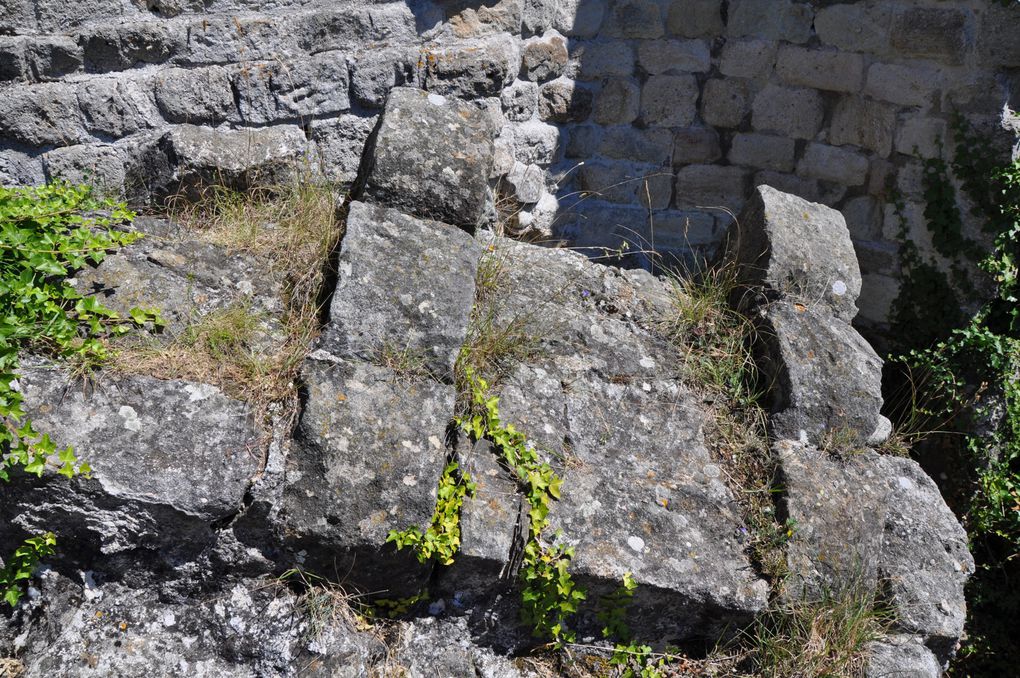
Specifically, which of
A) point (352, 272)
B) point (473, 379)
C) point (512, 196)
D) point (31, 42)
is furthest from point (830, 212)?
point (31, 42)

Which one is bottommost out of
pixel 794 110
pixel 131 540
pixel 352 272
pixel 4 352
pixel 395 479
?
pixel 131 540

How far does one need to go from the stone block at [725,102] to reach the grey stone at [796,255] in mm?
1112

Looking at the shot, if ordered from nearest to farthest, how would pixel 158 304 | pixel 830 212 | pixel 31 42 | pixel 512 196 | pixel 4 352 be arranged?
pixel 4 352
pixel 158 304
pixel 31 42
pixel 830 212
pixel 512 196

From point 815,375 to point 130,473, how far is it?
2.25m

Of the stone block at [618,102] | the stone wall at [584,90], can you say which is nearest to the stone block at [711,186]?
the stone wall at [584,90]

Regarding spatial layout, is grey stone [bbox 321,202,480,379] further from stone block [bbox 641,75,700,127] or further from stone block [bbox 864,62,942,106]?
stone block [bbox 864,62,942,106]

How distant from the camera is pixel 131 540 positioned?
7.48 ft

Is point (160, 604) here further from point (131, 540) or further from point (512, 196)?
point (512, 196)

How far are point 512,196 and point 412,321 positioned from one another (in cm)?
175

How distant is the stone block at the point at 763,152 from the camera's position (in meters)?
4.52

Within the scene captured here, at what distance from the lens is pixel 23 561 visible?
222cm

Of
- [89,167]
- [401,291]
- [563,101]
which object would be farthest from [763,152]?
[89,167]

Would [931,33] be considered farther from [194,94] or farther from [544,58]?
[194,94]

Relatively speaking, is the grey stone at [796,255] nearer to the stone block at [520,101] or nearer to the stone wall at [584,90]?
the stone wall at [584,90]
